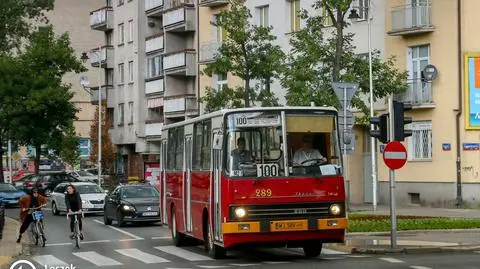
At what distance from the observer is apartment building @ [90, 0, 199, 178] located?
66062mm

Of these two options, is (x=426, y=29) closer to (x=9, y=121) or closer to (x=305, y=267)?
(x=305, y=267)

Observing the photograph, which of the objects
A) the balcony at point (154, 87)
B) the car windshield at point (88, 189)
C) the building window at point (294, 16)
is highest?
the building window at point (294, 16)

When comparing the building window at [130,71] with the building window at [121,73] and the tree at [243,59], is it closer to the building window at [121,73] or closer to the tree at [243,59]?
the building window at [121,73]

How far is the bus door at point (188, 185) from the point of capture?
23.4 m

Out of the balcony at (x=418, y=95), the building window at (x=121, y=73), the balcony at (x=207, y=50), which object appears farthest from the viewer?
the building window at (x=121, y=73)

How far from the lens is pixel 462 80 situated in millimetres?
42219

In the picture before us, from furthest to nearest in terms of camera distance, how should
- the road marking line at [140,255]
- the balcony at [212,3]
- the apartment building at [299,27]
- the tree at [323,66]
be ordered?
the balcony at [212,3] → the apartment building at [299,27] → the tree at [323,66] → the road marking line at [140,255]

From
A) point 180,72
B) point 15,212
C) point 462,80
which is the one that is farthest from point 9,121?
point 462,80

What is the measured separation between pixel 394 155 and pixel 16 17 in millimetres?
43986

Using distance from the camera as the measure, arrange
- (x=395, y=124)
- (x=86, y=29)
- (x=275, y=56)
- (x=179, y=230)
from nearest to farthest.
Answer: (x=395, y=124) → (x=179, y=230) → (x=275, y=56) → (x=86, y=29)

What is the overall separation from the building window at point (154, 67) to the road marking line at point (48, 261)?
48039mm

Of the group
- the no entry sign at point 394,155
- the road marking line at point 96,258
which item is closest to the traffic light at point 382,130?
the no entry sign at point 394,155

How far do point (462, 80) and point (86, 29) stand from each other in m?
71.3

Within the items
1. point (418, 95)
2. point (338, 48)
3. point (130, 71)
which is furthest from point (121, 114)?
point (338, 48)
